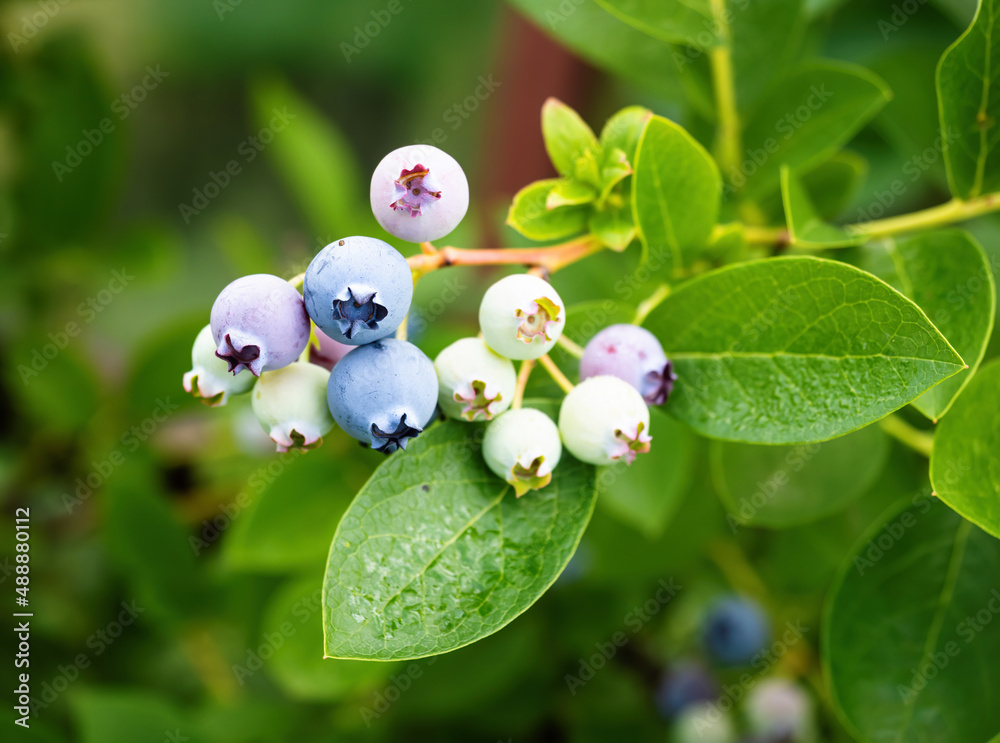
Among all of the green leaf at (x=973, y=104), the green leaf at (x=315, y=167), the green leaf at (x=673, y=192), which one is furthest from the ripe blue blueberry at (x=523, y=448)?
the green leaf at (x=315, y=167)

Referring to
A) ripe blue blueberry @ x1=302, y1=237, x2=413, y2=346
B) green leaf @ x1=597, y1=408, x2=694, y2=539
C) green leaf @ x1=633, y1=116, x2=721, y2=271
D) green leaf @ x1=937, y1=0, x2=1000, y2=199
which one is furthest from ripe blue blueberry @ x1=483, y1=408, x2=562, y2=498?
green leaf @ x1=937, y1=0, x2=1000, y2=199

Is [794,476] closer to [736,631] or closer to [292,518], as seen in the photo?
[736,631]

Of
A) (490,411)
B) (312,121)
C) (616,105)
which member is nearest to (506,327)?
(490,411)

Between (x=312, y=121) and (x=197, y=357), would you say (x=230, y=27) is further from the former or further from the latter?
(x=197, y=357)

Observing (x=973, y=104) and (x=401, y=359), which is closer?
(x=401, y=359)

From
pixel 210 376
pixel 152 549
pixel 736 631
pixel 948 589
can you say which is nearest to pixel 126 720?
pixel 152 549
